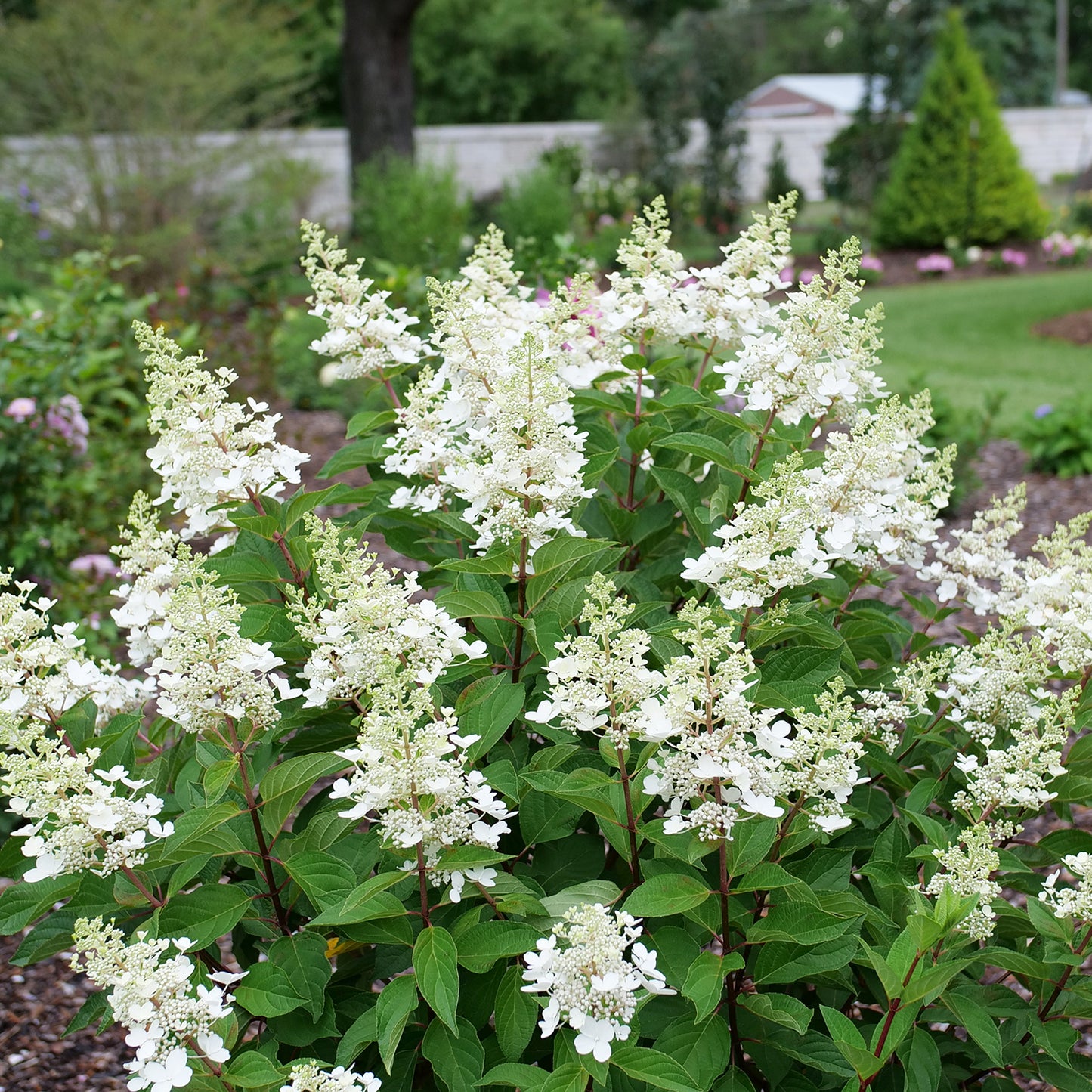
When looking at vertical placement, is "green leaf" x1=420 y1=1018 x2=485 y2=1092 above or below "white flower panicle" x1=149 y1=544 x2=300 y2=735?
below

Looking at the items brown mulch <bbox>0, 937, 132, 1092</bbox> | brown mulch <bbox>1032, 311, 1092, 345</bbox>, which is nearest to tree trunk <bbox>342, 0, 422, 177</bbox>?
brown mulch <bbox>1032, 311, 1092, 345</bbox>

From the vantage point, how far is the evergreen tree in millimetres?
16078

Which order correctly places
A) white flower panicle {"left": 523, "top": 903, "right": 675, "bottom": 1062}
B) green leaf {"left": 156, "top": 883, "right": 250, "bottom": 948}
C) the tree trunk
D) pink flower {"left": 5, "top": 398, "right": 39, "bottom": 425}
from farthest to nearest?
1. the tree trunk
2. pink flower {"left": 5, "top": 398, "right": 39, "bottom": 425}
3. green leaf {"left": 156, "top": 883, "right": 250, "bottom": 948}
4. white flower panicle {"left": 523, "top": 903, "right": 675, "bottom": 1062}

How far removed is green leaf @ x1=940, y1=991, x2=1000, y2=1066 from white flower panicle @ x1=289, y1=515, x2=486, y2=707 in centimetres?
80

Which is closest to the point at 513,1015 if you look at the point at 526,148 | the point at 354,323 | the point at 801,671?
the point at 801,671

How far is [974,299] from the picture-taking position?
44.3 ft

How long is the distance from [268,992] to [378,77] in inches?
545

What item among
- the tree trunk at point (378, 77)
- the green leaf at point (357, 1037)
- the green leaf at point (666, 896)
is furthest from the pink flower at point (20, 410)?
the tree trunk at point (378, 77)

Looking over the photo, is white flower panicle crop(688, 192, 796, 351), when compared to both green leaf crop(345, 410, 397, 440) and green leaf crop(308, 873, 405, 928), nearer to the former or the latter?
green leaf crop(345, 410, 397, 440)

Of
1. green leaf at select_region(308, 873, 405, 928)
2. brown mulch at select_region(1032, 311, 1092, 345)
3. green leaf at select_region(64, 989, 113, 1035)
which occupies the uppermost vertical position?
green leaf at select_region(308, 873, 405, 928)

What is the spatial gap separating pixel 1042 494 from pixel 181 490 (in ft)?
17.4

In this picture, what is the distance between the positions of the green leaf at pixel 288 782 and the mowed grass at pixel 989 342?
16.5 ft

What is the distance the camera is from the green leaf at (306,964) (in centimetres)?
151

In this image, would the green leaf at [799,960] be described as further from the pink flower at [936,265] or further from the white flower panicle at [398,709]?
the pink flower at [936,265]
